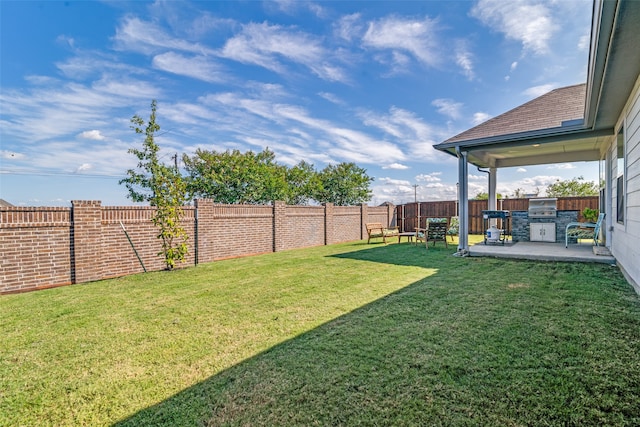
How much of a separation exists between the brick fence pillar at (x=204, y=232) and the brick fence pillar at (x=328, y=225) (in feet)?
18.0

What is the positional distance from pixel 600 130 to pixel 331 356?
783 cm

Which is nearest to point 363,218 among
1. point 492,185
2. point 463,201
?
point 492,185

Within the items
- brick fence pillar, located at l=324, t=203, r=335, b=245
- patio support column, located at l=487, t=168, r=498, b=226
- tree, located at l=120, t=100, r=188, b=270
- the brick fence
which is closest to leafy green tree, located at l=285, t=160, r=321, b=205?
brick fence pillar, located at l=324, t=203, r=335, b=245

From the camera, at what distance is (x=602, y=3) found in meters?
2.62

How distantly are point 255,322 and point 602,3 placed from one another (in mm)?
4594

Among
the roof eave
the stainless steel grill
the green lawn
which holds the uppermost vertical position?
the roof eave

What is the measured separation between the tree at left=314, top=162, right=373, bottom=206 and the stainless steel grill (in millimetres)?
10994

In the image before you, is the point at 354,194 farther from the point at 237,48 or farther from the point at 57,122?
the point at 57,122

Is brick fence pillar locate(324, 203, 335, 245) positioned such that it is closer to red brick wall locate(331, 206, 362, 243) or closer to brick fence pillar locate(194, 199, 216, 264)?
red brick wall locate(331, 206, 362, 243)

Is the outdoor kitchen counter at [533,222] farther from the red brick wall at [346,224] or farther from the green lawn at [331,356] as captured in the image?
the red brick wall at [346,224]

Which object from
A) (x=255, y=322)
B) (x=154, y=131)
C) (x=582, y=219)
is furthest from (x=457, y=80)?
(x=255, y=322)

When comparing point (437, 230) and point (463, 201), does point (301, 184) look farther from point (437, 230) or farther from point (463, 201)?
point (463, 201)

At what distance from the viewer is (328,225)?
1320 centimetres

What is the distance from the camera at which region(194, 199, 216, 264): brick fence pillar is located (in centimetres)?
828
